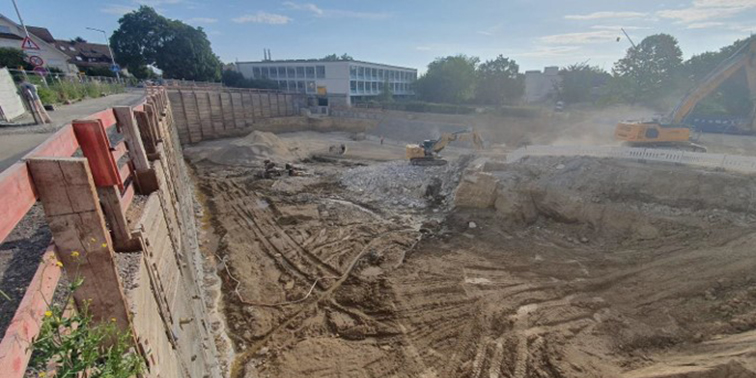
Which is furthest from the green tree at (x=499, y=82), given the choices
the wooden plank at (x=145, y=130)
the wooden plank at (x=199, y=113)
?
the wooden plank at (x=145, y=130)

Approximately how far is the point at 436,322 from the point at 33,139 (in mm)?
10476

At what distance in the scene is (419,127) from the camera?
34.5 meters

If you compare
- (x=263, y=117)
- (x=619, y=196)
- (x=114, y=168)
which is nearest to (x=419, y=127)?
(x=263, y=117)

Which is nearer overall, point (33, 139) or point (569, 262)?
point (33, 139)

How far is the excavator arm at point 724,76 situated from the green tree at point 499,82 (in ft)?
98.9

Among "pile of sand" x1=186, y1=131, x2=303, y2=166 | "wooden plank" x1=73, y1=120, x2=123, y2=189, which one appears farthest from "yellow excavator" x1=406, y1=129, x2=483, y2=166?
"wooden plank" x1=73, y1=120, x2=123, y2=189

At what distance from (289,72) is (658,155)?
50773mm

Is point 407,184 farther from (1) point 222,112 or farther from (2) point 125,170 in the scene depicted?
(1) point 222,112

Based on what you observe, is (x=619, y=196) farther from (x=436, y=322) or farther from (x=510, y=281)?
(x=436, y=322)

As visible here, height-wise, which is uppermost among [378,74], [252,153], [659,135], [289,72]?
[289,72]

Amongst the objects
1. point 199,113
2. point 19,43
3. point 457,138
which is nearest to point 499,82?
point 457,138

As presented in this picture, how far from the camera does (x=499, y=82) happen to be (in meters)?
44.2

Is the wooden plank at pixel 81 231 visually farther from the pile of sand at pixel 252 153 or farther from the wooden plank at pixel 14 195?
the pile of sand at pixel 252 153

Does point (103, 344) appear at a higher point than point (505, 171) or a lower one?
higher
